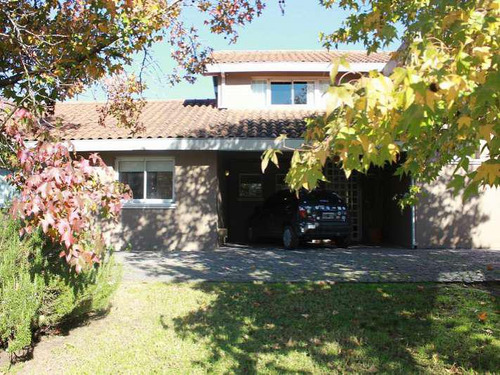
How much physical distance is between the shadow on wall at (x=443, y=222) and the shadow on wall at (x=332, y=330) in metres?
5.58

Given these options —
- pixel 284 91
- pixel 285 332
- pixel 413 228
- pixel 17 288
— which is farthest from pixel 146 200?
pixel 17 288

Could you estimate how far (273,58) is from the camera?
55.6ft

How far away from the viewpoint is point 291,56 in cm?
1727

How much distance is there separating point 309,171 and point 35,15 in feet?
20.7

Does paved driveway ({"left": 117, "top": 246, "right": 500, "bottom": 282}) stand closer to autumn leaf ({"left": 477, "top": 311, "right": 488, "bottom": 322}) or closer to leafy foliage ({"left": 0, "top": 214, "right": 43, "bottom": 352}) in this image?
autumn leaf ({"left": 477, "top": 311, "right": 488, "bottom": 322})

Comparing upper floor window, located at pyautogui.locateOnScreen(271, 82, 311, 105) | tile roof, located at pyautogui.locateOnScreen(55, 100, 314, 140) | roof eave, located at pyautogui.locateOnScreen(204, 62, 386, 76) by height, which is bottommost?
tile roof, located at pyautogui.locateOnScreen(55, 100, 314, 140)

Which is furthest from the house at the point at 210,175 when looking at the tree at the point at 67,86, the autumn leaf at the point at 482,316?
the autumn leaf at the point at 482,316

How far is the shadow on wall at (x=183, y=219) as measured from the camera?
12773 millimetres

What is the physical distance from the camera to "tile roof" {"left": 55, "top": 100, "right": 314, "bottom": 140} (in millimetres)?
12578

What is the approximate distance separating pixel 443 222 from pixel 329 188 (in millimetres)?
4664

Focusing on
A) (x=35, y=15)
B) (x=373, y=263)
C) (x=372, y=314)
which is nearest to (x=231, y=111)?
(x=373, y=263)

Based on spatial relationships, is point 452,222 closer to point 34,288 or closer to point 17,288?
point 34,288

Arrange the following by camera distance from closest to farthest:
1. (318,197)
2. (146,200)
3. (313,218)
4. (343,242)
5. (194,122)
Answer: (313,218), (318,197), (146,200), (343,242), (194,122)

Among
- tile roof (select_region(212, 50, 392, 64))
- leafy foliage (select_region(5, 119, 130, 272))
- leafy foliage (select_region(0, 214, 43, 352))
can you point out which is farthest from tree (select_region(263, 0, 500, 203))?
tile roof (select_region(212, 50, 392, 64))
